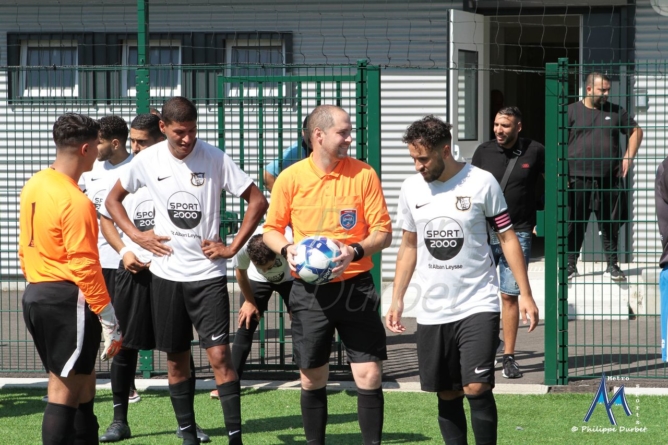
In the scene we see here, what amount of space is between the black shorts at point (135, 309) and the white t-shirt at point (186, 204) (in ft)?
1.33

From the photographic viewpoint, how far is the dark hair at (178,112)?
5832 millimetres

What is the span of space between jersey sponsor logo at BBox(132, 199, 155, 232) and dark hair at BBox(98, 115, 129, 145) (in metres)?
0.56

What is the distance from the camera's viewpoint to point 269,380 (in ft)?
26.5

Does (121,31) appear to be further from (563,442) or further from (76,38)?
(563,442)

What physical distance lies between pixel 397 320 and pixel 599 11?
28.4ft

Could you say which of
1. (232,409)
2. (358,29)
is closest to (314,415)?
(232,409)

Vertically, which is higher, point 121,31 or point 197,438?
point 121,31

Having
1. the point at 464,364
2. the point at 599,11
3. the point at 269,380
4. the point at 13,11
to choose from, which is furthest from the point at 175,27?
the point at 464,364

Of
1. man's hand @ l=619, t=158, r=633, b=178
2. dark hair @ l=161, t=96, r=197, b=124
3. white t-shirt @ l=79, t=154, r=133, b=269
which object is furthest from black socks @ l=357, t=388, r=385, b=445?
man's hand @ l=619, t=158, r=633, b=178

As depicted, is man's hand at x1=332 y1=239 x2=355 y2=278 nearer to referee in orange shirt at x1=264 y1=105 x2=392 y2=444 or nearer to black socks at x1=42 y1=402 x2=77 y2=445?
referee in orange shirt at x1=264 y1=105 x2=392 y2=444

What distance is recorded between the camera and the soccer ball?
5.33 metres

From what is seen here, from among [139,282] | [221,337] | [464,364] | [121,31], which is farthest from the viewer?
[121,31]

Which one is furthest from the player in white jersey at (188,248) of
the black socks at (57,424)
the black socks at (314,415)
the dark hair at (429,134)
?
the dark hair at (429,134)

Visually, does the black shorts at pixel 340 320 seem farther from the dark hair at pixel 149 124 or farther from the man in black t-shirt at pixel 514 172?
the man in black t-shirt at pixel 514 172
